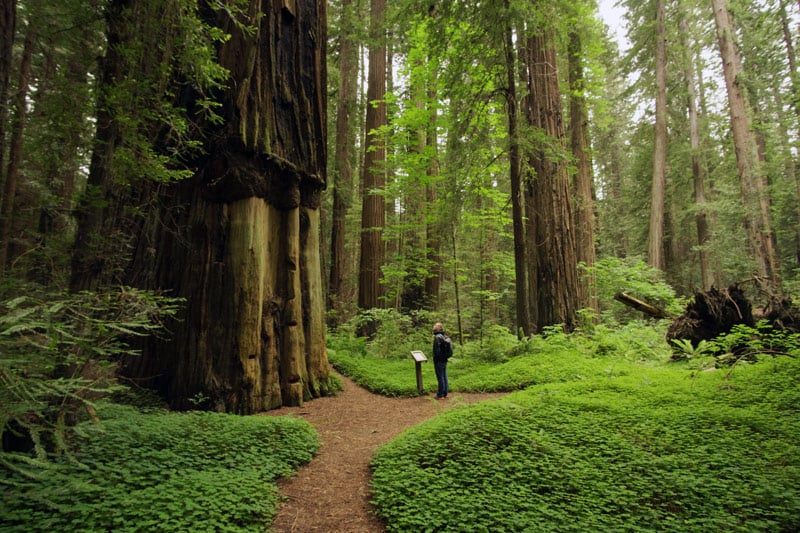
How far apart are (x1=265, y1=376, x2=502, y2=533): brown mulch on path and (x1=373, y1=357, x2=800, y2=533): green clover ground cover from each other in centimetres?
30

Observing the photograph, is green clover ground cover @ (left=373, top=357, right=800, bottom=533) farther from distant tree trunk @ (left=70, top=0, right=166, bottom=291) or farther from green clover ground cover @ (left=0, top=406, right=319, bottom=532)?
distant tree trunk @ (left=70, top=0, right=166, bottom=291)

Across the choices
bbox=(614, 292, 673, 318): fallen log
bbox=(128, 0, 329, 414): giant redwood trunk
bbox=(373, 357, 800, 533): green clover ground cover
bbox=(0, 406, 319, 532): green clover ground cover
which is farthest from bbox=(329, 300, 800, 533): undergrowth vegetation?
bbox=(614, 292, 673, 318): fallen log

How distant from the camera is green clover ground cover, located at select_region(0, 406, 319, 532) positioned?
2.59m

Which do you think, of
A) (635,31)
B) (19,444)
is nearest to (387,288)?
(19,444)

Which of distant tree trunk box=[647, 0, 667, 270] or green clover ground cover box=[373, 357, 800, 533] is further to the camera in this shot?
distant tree trunk box=[647, 0, 667, 270]

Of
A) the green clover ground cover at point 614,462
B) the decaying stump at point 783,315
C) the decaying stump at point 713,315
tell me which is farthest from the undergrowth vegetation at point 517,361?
the green clover ground cover at point 614,462

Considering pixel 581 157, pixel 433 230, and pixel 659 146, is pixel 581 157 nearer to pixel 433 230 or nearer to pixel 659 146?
pixel 433 230

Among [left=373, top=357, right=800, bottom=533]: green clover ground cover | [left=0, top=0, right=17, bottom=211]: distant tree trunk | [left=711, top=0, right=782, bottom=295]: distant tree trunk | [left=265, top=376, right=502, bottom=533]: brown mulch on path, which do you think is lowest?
[left=265, top=376, right=502, bottom=533]: brown mulch on path

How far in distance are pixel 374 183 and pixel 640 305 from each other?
897 centimetres

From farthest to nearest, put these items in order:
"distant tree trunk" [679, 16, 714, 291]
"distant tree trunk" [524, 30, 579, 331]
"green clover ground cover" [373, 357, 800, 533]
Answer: "distant tree trunk" [679, 16, 714, 291] < "distant tree trunk" [524, 30, 579, 331] < "green clover ground cover" [373, 357, 800, 533]

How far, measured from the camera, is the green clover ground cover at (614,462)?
286cm

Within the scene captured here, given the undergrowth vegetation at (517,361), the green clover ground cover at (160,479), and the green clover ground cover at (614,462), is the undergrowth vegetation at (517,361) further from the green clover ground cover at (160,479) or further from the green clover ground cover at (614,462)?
the green clover ground cover at (160,479)

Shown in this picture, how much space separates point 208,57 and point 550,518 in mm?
5805

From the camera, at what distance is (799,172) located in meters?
18.6
